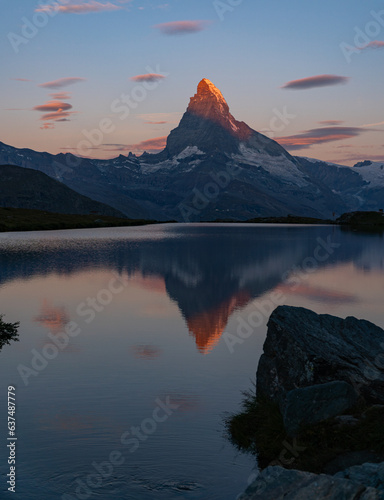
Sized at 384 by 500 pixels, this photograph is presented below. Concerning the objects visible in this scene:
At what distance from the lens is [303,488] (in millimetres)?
10945

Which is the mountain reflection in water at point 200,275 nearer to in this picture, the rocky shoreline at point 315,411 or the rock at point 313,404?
the rocky shoreline at point 315,411

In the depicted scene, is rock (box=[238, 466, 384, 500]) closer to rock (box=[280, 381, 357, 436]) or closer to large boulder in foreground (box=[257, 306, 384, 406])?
rock (box=[280, 381, 357, 436])

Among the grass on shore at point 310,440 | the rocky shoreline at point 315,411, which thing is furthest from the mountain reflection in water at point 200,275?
the grass on shore at point 310,440

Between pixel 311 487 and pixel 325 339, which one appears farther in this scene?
pixel 325 339

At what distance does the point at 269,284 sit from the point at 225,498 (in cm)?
5129

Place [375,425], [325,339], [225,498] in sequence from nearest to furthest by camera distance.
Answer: [225,498]
[375,425]
[325,339]

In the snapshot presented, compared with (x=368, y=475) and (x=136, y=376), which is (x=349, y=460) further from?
(x=136, y=376)

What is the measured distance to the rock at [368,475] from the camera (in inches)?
417

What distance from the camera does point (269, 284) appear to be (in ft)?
213

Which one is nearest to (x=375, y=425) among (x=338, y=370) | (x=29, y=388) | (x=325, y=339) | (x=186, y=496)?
(x=338, y=370)

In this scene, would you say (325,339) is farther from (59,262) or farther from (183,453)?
(59,262)

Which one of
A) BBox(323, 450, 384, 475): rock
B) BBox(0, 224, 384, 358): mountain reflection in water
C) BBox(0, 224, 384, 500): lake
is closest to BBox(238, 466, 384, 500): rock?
BBox(0, 224, 384, 500): lake

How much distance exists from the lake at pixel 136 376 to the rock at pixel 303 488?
3309 mm

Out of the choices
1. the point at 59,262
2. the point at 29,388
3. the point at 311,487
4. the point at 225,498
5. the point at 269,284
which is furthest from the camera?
the point at 59,262
